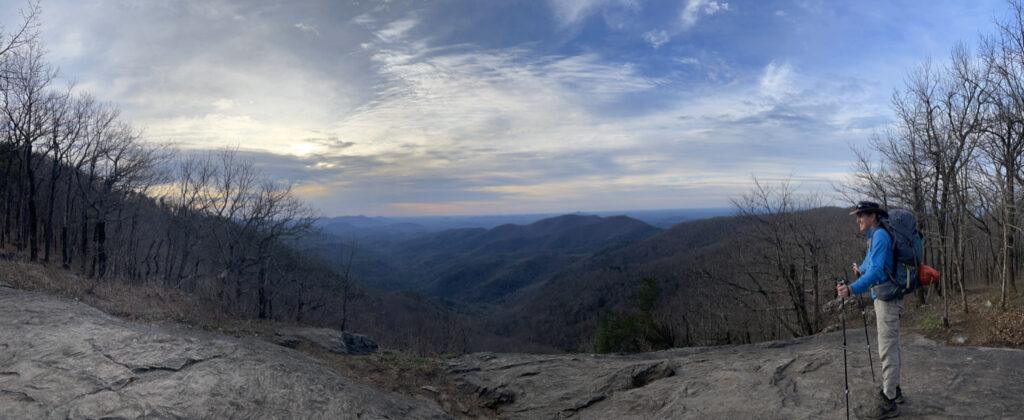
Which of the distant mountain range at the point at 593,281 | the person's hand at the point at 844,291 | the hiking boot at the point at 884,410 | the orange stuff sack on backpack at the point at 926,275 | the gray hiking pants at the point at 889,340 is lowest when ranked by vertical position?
the distant mountain range at the point at 593,281

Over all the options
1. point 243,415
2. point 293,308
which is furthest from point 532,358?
point 293,308

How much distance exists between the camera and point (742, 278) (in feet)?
126

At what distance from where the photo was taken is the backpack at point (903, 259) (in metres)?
5.45

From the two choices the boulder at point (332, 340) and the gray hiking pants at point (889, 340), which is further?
the boulder at point (332, 340)

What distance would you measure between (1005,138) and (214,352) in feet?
85.8

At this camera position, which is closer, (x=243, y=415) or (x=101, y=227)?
(x=243, y=415)

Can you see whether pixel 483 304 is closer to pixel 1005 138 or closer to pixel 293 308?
pixel 293 308

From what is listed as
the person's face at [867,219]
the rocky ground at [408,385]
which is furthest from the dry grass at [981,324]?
the person's face at [867,219]

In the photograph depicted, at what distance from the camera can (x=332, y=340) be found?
1431cm

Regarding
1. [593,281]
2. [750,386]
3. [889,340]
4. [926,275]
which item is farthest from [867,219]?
[593,281]

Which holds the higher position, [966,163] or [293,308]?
[966,163]

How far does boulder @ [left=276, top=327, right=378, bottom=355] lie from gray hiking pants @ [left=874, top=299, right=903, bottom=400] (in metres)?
13.1

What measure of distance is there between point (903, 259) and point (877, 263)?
1.14ft

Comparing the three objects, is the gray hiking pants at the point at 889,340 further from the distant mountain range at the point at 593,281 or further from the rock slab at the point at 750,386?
the distant mountain range at the point at 593,281
